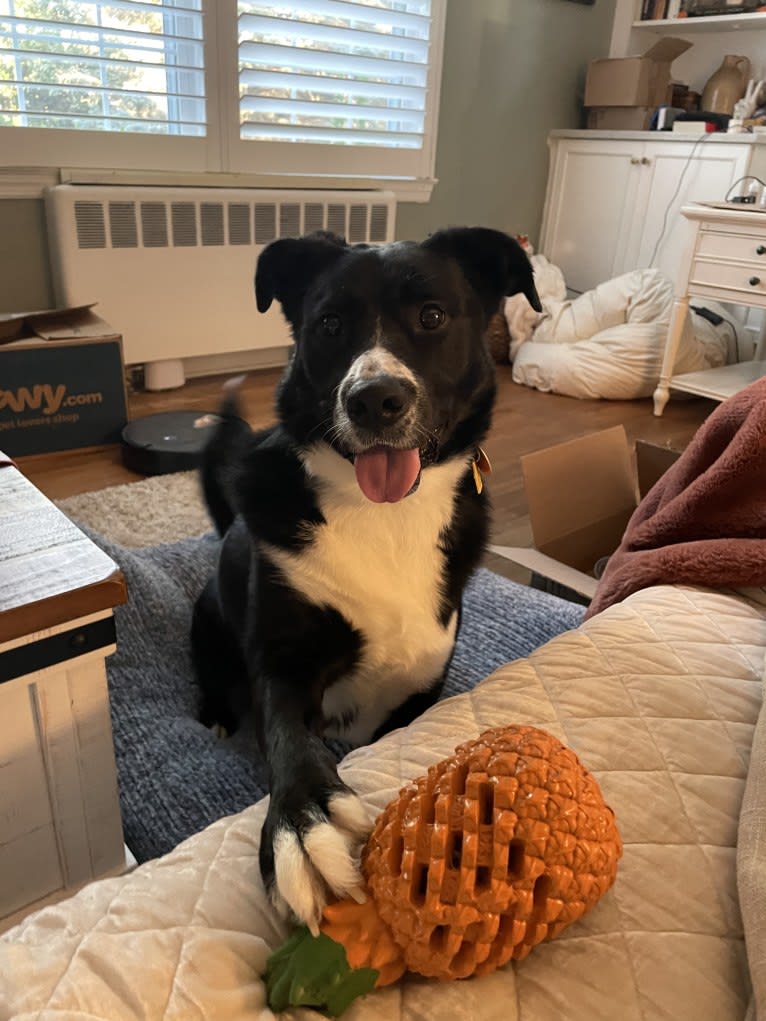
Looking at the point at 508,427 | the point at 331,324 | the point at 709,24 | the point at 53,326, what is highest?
the point at 709,24

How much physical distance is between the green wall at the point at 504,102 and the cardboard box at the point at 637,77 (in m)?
0.20

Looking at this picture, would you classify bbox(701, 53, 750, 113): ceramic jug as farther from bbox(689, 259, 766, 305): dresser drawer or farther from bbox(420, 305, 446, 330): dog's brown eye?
bbox(420, 305, 446, 330): dog's brown eye

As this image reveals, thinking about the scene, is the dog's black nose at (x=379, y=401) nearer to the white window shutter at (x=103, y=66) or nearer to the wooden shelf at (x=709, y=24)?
the white window shutter at (x=103, y=66)

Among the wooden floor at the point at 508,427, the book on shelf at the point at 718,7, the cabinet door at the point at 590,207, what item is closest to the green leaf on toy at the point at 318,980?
the wooden floor at the point at 508,427

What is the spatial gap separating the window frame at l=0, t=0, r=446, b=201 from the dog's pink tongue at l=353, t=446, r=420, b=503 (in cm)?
227

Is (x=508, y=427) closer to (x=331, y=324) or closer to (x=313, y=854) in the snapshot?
(x=331, y=324)

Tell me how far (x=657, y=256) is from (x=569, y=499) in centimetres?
266

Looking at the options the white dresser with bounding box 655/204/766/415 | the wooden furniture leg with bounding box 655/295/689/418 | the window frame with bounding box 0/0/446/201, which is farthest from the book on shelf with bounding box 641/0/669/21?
the wooden furniture leg with bounding box 655/295/689/418

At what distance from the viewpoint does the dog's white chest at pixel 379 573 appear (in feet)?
3.02

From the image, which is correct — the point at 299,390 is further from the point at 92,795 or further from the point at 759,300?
the point at 759,300

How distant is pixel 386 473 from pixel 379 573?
0.40 ft

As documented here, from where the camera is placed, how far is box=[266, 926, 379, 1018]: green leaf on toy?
0.44 metres

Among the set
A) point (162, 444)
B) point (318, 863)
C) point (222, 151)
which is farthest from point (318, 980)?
point (222, 151)

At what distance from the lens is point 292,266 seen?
3.48 feet
